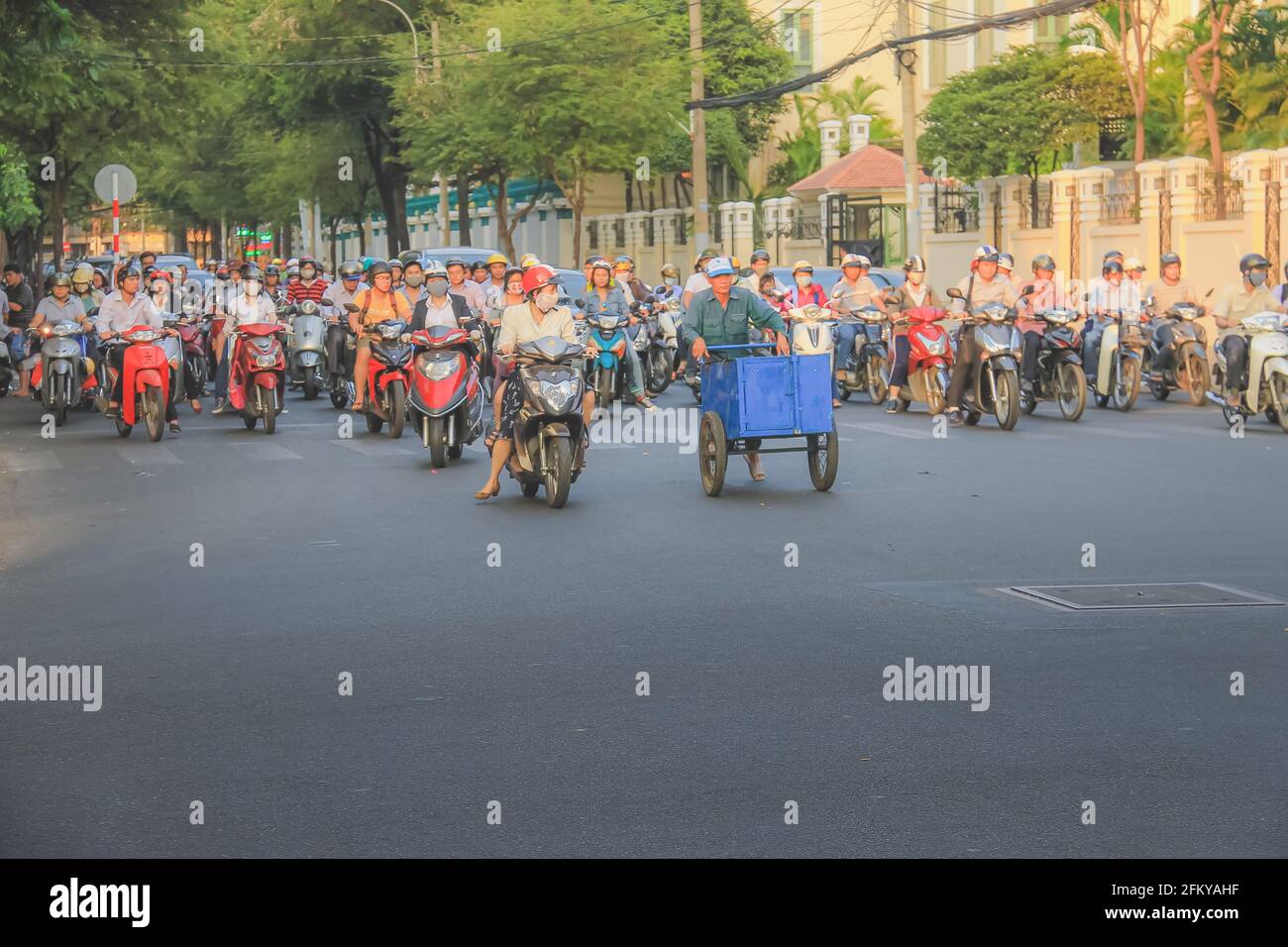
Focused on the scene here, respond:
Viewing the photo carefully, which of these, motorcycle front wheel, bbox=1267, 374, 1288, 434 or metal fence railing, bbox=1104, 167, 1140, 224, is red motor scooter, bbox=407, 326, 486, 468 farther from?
metal fence railing, bbox=1104, 167, 1140, 224

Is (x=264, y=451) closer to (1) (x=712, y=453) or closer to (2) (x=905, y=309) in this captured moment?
(1) (x=712, y=453)

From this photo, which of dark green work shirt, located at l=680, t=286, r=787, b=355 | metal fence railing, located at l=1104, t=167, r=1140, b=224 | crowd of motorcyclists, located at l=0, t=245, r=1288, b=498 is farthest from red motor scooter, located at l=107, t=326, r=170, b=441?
metal fence railing, located at l=1104, t=167, r=1140, b=224

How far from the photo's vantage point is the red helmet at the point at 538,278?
15.0m

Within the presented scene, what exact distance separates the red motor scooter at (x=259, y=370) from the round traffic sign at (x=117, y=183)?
1761 centimetres

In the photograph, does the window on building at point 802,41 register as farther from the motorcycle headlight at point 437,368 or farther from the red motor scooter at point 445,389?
the motorcycle headlight at point 437,368

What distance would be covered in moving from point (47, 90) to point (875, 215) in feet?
112

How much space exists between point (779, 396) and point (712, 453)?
0.66m

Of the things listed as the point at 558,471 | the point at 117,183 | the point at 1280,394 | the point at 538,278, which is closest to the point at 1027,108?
the point at 117,183

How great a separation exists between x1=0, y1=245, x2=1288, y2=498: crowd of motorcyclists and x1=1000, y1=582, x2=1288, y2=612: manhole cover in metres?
5.43

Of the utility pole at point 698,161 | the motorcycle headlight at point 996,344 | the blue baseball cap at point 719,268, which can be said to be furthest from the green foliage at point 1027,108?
the blue baseball cap at point 719,268

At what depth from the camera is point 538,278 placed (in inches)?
594

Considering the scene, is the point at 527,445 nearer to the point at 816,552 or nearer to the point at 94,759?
the point at 816,552

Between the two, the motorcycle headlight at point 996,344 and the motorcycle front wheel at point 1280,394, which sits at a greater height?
the motorcycle headlight at point 996,344

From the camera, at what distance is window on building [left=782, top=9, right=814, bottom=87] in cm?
6994
